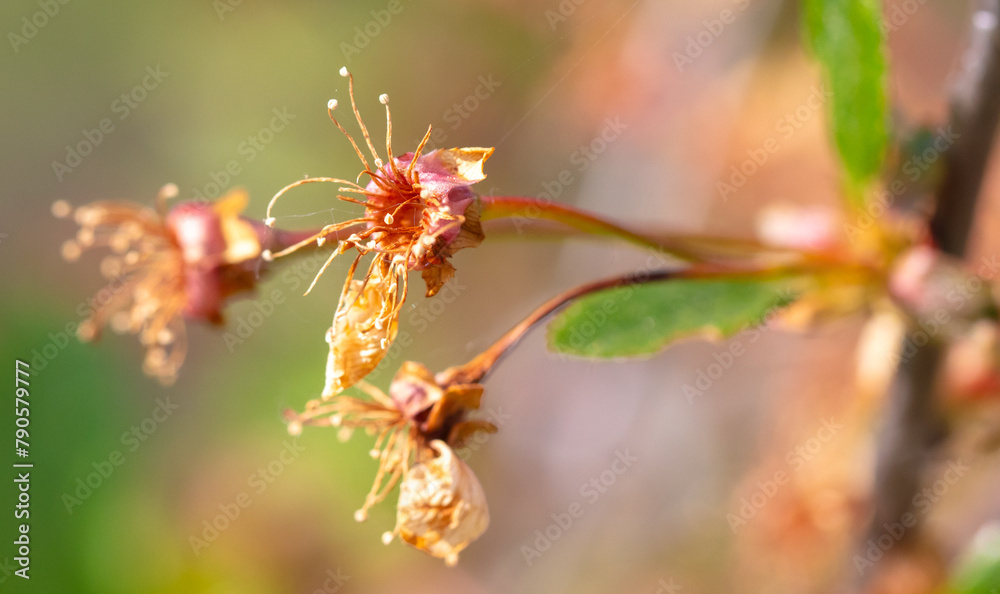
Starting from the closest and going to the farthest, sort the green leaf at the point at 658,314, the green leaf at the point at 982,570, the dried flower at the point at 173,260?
the green leaf at the point at 658,314
the dried flower at the point at 173,260
the green leaf at the point at 982,570

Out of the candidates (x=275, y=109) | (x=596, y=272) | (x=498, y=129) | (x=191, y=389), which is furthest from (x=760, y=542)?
(x=275, y=109)

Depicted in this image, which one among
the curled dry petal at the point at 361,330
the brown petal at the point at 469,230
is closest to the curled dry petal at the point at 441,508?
the curled dry petal at the point at 361,330

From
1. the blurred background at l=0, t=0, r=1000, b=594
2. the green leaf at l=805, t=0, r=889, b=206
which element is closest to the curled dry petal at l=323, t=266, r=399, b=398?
the green leaf at l=805, t=0, r=889, b=206

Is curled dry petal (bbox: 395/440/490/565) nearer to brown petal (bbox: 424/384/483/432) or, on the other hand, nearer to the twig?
brown petal (bbox: 424/384/483/432)

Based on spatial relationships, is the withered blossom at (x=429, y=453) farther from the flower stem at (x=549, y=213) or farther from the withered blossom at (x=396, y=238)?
the flower stem at (x=549, y=213)

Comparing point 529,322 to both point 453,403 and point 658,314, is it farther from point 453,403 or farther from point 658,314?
point 658,314
